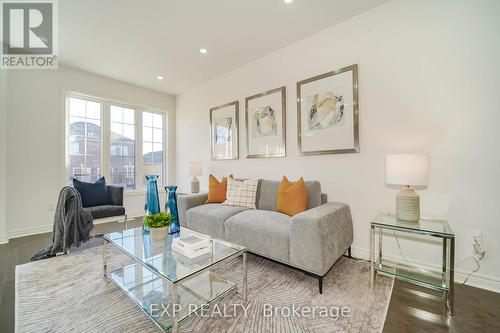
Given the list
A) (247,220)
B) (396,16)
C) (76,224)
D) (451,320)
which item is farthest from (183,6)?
(451,320)

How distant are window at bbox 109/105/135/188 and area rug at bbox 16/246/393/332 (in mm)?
2194


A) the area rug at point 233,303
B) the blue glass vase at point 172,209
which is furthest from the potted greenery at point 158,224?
the area rug at point 233,303

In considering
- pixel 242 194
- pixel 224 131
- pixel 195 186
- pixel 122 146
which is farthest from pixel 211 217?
pixel 122 146

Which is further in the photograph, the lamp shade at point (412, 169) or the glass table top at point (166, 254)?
the lamp shade at point (412, 169)

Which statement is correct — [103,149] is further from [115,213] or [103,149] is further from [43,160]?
[115,213]

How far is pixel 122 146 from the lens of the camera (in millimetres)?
4172

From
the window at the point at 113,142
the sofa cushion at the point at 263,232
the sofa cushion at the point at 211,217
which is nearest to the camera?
the sofa cushion at the point at 263,232

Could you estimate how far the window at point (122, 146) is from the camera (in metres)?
4.06

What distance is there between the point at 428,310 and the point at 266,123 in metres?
2.57

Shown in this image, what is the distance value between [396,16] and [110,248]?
411 centimetres

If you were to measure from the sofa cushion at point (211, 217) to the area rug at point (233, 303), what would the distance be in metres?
0.46

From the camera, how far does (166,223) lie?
5.86 feet

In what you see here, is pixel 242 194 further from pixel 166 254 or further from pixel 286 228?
pixel 166 254

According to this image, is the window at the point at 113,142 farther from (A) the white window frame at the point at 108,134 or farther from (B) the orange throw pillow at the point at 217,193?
(B) the orange throw pillow at the point at 217,193
